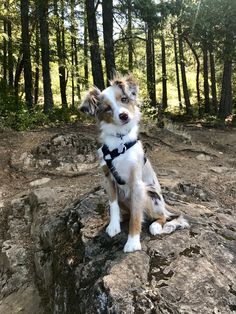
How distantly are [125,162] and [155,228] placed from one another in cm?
79

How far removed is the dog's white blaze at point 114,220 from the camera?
452 cm

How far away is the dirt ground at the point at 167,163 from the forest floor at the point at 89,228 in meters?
0.02

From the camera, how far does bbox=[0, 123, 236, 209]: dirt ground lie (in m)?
8.12

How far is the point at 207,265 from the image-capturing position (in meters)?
3.98

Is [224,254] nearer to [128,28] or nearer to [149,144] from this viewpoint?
[149,144]

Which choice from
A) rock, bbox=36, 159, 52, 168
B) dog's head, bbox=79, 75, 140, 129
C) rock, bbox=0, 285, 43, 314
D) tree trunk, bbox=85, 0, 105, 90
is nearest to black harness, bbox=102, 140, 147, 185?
dog's head, bbox=79, 75, 140, 129

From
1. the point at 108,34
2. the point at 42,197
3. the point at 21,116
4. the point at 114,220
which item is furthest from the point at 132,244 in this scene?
the point at 108,34

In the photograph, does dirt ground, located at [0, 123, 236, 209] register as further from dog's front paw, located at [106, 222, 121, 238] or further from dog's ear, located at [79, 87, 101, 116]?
dog's ear, located at [79, 87, 101, 116]

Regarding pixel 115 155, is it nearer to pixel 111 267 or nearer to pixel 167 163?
pixel 111 267

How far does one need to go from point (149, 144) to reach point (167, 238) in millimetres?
6418

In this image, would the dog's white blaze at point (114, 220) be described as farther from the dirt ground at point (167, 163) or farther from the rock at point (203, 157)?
the rock at point (203, 157)

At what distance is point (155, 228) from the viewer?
4.48 m

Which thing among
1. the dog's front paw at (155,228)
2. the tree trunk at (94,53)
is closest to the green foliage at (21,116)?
the tree trunk at (94,53)

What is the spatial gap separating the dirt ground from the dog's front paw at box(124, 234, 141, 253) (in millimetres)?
2859
